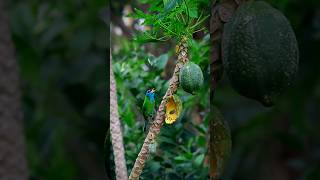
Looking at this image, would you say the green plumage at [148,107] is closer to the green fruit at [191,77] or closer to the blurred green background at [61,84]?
the green fruit at [191,77]

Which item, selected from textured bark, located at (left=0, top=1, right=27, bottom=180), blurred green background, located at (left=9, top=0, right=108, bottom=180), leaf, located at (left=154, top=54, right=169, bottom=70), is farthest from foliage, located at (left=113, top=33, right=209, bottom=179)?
blurred green background, located at (left=9, top=0, right=108, bottom=180)

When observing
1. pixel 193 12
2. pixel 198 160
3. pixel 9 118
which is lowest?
pixel 9 118

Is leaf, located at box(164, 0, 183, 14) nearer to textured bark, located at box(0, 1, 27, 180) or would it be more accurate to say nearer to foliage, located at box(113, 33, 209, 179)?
foliage, located at box(113, 33, 209, 179)

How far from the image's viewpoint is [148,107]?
67 cm

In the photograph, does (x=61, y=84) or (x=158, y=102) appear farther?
(x=61, y=84)

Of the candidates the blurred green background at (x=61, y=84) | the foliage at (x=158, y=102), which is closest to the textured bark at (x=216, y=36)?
the foliage at (x=158, y=102)

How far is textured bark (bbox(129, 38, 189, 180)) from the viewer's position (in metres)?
0.66

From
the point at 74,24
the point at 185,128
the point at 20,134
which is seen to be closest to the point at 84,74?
the point at 74,24

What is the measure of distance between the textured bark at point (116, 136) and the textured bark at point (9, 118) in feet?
1.14

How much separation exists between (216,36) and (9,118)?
41 cm

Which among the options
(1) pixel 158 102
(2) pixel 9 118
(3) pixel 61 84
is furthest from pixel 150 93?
(3) pixel 61 84

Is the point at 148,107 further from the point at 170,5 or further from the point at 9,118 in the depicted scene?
the point at 9,118

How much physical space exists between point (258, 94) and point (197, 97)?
1.8 inches

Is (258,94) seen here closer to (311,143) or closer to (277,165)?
(277,165)
